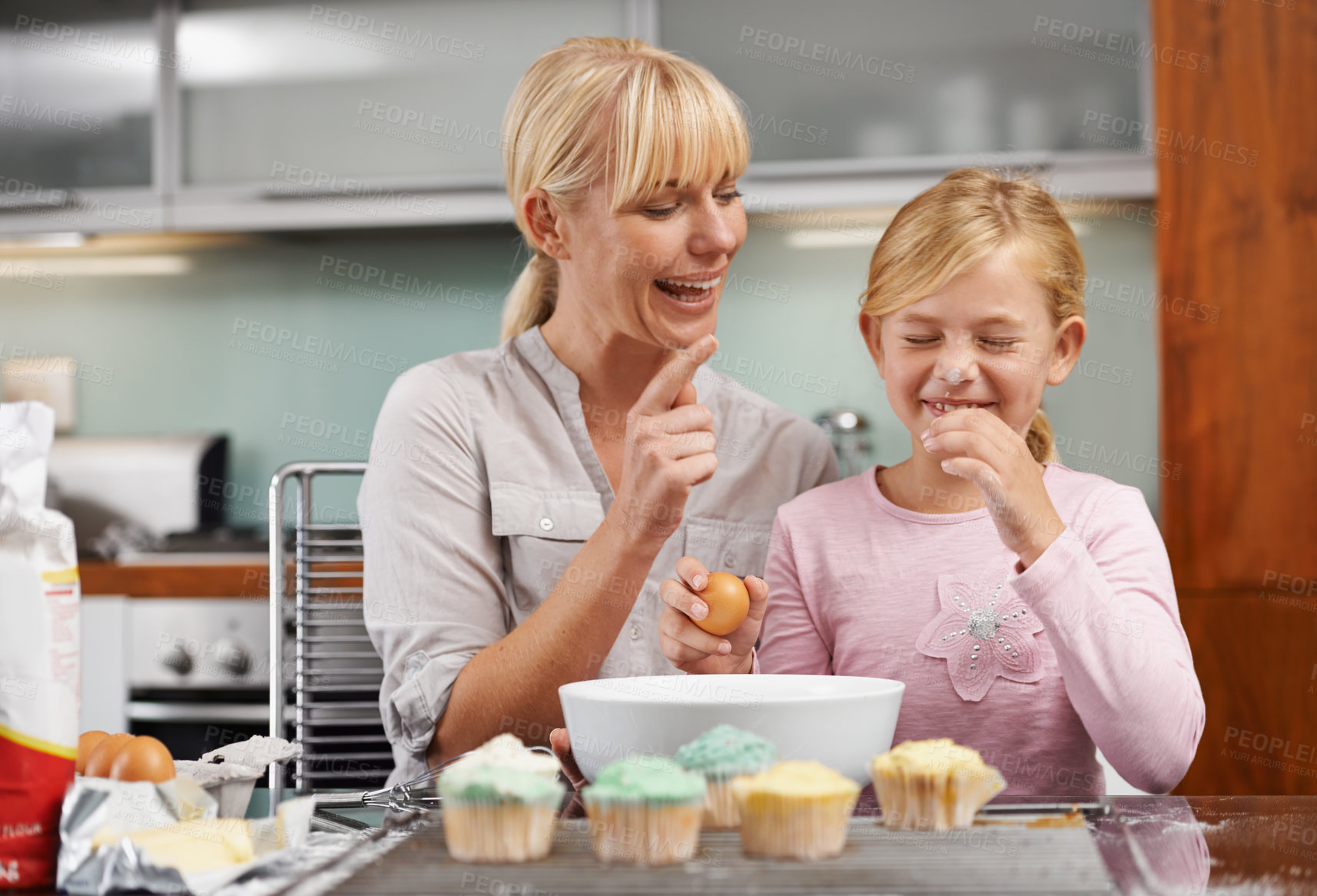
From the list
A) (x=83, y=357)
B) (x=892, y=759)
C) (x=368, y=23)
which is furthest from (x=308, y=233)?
(x=892, y=759)

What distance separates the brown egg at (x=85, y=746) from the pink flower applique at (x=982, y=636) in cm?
71

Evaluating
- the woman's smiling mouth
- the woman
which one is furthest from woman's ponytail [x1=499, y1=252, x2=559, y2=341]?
the woman's smiling mouth

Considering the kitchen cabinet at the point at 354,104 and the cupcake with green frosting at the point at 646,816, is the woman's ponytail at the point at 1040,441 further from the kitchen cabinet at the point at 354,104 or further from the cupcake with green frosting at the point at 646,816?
the kitchen cabinet at the point at 354,104

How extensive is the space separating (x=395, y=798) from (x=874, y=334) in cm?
71

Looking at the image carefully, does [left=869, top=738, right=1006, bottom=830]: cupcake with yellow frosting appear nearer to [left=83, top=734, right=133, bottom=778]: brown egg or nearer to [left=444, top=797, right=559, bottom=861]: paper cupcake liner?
[left=444, top=797, right=559, bottom=861]: paper cupcake liner

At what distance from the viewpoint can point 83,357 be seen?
3.15 meters

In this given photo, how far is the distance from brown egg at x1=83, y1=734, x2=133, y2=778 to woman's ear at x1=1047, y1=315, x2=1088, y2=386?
879mm

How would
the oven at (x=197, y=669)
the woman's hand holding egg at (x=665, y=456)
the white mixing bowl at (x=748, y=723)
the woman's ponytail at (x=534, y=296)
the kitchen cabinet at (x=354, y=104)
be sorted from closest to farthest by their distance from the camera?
the white mixing bowl at (x=748, y=723) < the woman's hand holding egg at (x=665, y=456) < the woman's ponytail at (x=534, y=296) < the oven at (x=197, y=669) < the kitchen cabinet at (x=354, y=104)

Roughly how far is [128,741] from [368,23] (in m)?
2.43

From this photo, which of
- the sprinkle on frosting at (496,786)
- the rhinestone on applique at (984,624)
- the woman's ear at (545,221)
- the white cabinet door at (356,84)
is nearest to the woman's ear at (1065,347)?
the rhinestone on applique at (984,624)

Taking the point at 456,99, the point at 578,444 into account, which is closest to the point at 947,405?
the point at 578,444

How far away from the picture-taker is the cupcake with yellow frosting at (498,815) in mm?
565

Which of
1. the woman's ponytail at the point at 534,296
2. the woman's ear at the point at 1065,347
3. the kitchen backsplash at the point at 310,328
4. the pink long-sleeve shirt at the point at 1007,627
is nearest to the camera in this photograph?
the pink long-sleeve shirt at the point at 1007,627

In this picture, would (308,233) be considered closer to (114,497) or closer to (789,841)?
(114,497)
